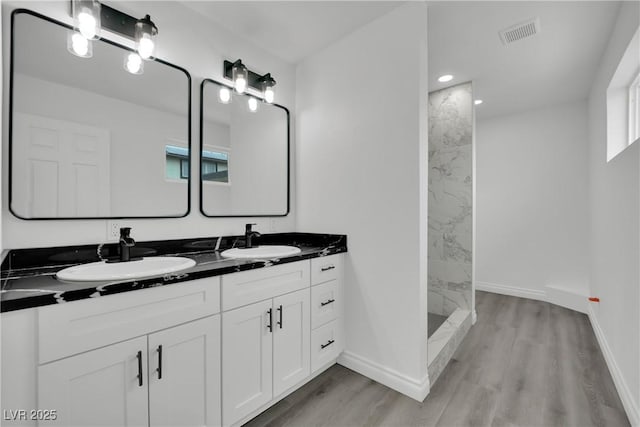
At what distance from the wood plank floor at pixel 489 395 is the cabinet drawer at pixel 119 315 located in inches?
31.4

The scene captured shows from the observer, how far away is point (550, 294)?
3.51 m

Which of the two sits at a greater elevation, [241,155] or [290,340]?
[241,155]

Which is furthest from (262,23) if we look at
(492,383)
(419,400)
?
(492,383)

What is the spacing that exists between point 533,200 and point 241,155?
3687mm

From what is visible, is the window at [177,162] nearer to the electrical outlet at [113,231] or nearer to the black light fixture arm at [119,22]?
the electrical outlet at [113,231]

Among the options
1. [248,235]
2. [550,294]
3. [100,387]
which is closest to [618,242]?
[550,294]

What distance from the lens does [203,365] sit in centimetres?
128

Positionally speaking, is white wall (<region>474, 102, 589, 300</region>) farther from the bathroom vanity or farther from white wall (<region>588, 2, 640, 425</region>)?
the bathroom vanity

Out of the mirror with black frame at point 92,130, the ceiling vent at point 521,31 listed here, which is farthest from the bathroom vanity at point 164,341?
the ceiling vent at point 521,31

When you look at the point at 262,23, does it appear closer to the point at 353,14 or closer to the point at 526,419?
the point at 353,14

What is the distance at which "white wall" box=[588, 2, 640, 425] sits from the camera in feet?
5.18

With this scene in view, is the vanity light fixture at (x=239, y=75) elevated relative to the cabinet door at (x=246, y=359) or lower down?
elevated

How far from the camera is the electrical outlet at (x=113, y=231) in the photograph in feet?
4.98

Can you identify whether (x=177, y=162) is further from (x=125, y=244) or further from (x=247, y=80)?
(x=247, y=80)
